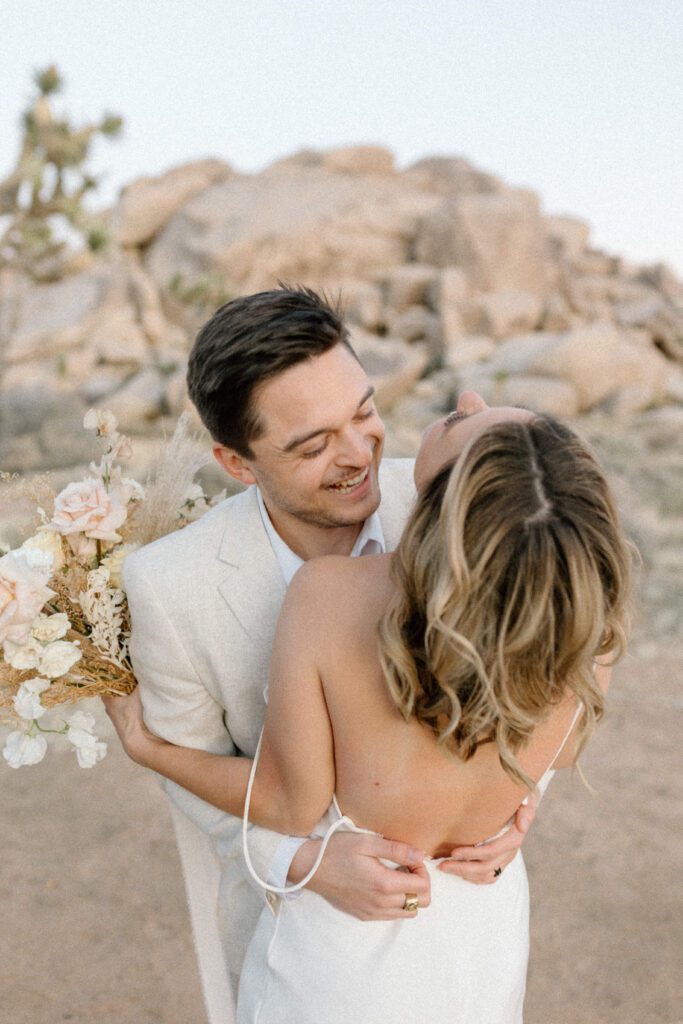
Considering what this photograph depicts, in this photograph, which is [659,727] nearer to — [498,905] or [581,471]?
[498,905]

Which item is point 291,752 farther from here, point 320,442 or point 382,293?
point 382,293

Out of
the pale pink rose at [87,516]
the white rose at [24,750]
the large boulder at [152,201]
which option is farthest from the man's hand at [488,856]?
the large boulder at [152,201]

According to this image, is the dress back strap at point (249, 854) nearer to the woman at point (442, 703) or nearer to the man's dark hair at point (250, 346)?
the woman at point (442, 703)

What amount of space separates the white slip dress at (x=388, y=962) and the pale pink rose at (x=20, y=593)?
33.4 inches

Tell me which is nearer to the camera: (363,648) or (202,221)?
(363,648)

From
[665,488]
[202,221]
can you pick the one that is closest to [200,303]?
[202,221]

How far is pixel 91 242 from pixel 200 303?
8.53 metres

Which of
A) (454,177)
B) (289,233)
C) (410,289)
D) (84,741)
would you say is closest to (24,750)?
(84,741)

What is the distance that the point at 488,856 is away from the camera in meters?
2.04

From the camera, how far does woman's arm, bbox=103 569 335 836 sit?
1.79m

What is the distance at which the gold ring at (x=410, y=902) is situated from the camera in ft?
6.39

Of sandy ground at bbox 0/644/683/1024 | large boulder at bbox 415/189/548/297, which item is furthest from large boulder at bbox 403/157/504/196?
sandy ground at bbox 0/644/683/1024

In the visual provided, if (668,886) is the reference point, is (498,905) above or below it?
above

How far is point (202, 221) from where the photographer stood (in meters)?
27.1
